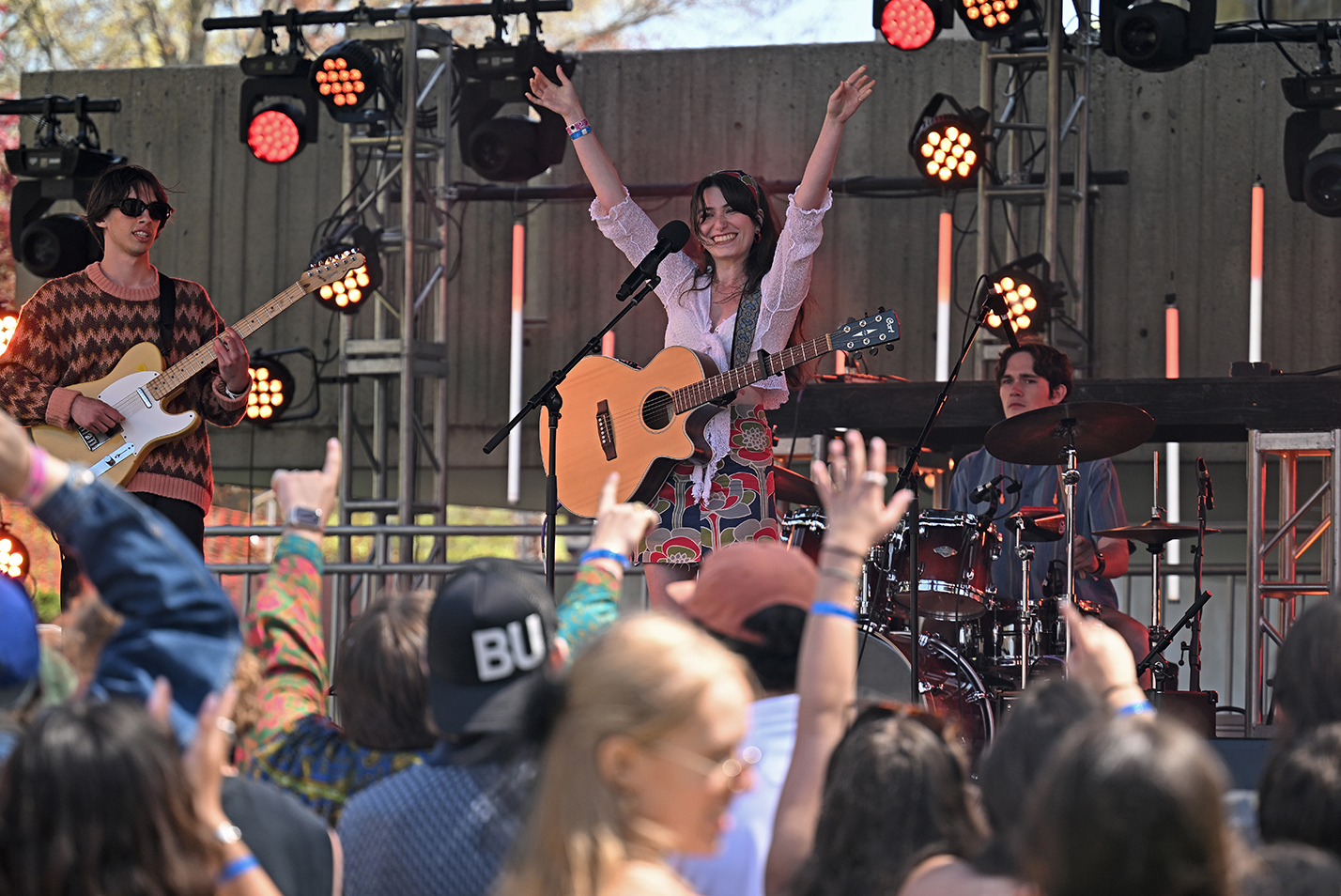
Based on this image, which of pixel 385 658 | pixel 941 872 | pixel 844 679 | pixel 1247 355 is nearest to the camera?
pixel 941 872

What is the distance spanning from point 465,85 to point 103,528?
264 inches

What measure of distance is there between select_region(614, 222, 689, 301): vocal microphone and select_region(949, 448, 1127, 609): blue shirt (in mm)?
1777

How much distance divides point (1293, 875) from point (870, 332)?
3288 millimetres

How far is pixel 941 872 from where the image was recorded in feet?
5.72

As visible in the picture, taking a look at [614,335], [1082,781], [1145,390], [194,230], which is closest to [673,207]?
[614,335]

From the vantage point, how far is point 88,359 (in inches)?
187

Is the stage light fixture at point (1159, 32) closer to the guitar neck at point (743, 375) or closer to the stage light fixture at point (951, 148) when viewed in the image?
the stage light fixture at point (951, 148)

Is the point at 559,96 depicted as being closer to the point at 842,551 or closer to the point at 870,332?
the point at 870,332

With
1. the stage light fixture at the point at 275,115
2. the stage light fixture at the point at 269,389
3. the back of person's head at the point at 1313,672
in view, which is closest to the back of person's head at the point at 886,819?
the back of person's head at the point at 1313,672

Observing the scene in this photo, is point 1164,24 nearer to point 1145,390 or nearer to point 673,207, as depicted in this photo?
point 1145,390

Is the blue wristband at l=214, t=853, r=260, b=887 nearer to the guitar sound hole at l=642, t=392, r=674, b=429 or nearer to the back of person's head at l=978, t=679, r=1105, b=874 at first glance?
the back of person's head at l=978, t=679, r=1105, b=874

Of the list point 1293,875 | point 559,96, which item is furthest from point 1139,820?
point 559,96

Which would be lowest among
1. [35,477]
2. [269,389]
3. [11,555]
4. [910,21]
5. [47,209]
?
[11,555]

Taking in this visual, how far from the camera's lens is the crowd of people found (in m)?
1.39
